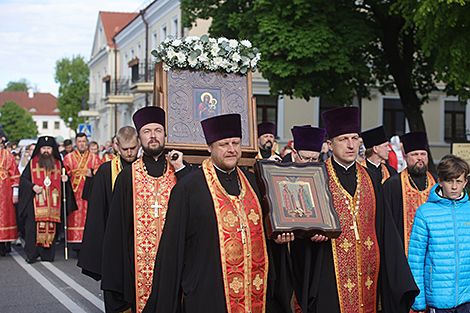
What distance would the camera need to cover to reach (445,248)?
5.02 metres

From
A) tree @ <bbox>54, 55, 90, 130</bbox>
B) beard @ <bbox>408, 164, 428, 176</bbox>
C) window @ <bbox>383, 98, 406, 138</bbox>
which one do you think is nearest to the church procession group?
beard @ <bbox>408, 164, 428, 176</bbox>

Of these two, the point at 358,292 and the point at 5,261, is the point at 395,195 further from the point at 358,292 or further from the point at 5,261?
the point at 5,261

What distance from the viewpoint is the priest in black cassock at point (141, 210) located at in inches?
222

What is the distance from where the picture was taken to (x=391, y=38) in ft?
68.0

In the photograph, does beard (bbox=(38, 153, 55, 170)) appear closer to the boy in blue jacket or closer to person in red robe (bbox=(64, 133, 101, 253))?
person in red robe (bbox=(64, 133, 101, 253))

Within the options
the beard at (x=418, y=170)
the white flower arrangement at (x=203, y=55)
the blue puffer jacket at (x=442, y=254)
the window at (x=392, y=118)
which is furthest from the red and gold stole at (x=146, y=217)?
the window at (x=392, y=118)

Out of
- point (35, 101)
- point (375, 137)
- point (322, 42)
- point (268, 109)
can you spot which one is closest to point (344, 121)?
point (375, 137)

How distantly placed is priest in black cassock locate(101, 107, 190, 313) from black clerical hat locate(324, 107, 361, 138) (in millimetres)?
1482

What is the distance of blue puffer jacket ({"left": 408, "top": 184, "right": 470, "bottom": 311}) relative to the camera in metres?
4.98

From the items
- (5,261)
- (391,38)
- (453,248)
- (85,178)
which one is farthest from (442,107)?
(453,248)

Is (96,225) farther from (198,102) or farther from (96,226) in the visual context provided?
(198,102)

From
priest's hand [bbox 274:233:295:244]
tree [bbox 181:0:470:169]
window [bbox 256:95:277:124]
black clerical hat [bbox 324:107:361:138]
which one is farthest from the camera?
window [bbox 256:95:277:124]

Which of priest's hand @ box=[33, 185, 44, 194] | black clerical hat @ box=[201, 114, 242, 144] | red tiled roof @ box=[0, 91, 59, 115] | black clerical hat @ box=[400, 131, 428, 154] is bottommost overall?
priest's hand @ box=[33, 185, 44, 194]

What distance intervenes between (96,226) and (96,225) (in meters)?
0.01
